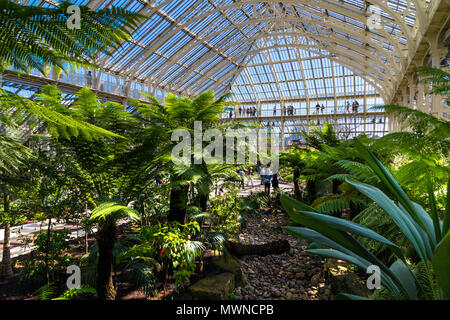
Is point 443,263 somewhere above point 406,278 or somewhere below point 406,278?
above

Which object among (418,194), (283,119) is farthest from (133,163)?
(283,119)

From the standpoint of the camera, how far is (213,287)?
255 centimetres

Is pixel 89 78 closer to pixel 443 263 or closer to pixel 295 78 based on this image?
pixel 443 263

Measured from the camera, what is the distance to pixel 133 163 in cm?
234

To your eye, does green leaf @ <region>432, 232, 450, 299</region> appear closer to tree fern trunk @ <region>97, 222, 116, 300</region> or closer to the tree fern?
the tree fern

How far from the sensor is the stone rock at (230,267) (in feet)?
9.70

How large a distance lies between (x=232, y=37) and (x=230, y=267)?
17.2 metres

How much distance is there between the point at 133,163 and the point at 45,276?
156 centimetres

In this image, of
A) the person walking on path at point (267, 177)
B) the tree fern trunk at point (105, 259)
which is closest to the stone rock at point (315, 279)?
the tree fern trunk at point (105, 259)

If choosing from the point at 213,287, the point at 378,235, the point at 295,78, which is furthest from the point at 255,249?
the point at 295,78

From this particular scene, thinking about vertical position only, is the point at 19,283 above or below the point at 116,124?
below
